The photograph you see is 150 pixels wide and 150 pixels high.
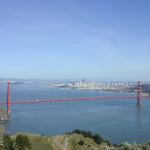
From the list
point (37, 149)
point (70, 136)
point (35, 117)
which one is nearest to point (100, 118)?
point (35, 117)

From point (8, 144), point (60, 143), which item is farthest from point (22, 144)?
point (60, 143)

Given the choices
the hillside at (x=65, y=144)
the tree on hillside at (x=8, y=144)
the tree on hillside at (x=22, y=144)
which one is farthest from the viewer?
the hillside at (x=65, y=144)

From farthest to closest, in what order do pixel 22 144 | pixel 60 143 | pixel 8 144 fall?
pixel 60 143, pixel 22 144, pixel 8 144

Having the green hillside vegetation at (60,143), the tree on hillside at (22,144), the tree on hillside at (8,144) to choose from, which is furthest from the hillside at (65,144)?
the tree on hillside at (8,144)

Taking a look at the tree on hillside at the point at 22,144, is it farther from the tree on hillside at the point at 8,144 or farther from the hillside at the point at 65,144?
the hillside at the point at 65,144

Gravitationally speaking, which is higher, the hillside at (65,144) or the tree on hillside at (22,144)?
the tree on hillside at (22,144)

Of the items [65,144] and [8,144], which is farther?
[65,144]

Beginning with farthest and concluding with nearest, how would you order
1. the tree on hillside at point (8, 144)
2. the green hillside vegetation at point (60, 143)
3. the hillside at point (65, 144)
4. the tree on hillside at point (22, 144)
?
1. the hillside at point (65, 144)
2. the green hillside vegetation at point (60, 143)
3. the tree on hillside at point (22, 144)
4. the tree on hillside at point (8, 144)

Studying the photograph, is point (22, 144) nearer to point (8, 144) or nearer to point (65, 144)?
point (8, 144)

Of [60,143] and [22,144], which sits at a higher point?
[22,144]

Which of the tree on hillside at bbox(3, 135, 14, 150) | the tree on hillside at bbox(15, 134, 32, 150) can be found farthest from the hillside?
the tree on hillside at bbox(3, 135, 14, 150)

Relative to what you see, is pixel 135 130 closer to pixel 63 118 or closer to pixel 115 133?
pixel 115 133
